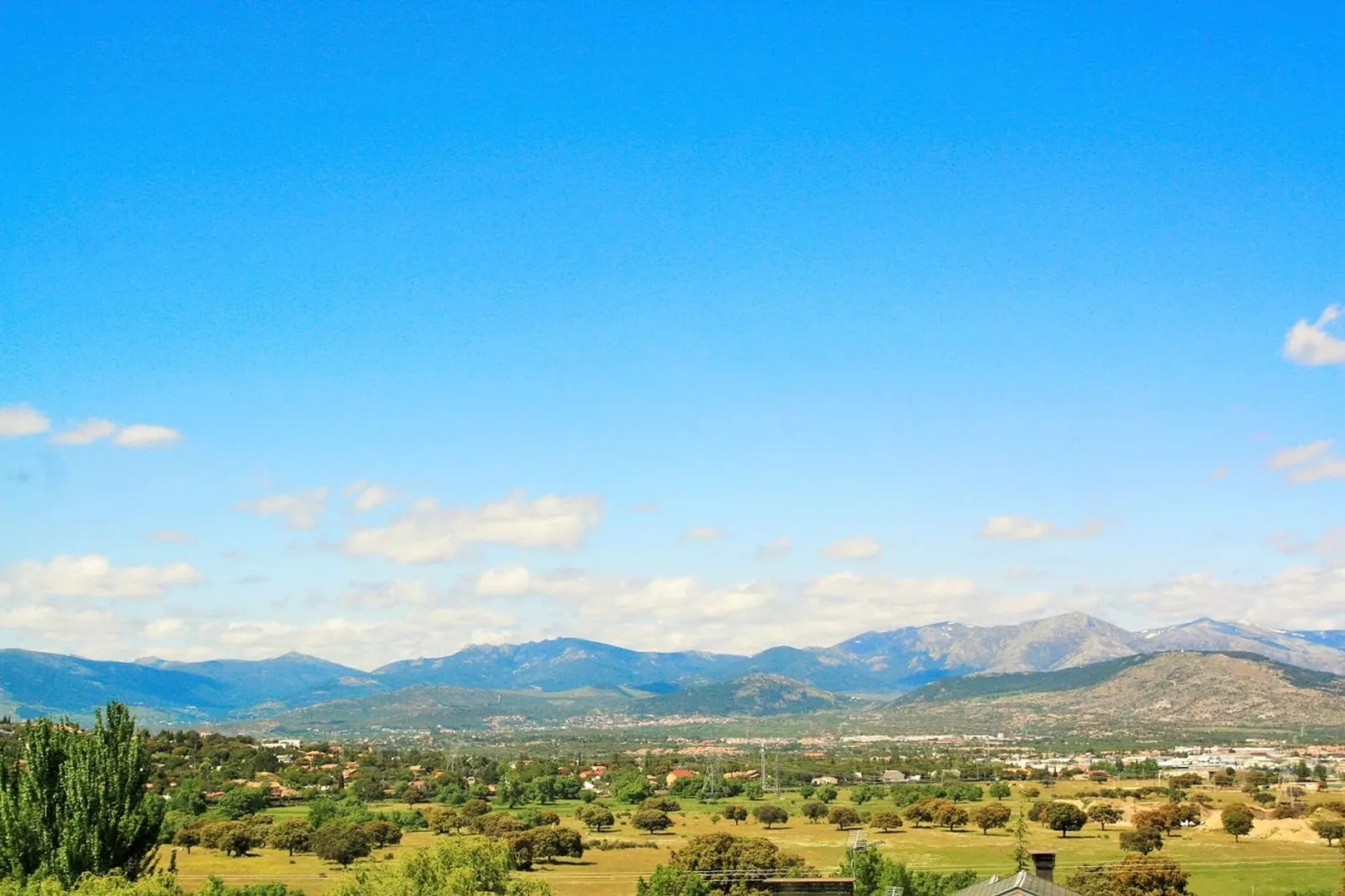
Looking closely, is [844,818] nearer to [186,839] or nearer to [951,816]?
[951,816]

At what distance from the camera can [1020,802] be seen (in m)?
136

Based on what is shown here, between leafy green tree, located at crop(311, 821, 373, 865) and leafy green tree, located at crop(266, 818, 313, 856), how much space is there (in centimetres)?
170

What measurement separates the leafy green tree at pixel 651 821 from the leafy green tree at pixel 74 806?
257ft

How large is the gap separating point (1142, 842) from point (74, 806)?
8319 cm

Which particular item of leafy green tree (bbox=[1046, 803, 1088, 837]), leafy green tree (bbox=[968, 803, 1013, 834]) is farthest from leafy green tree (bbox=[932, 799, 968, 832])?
leafy green tree (bbox=[1046, 803, 1088, 837])

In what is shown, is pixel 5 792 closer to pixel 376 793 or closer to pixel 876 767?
pixel 376 793

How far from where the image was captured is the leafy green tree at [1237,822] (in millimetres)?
109812

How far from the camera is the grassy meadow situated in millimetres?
83062

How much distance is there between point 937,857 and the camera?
310 feet

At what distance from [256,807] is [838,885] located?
87621 millimetres

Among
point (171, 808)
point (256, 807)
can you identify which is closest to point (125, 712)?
point (171, 808)

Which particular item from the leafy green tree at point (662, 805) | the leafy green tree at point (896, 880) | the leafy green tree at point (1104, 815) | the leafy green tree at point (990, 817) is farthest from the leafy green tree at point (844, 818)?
the leafy green tree at point (896, 880)

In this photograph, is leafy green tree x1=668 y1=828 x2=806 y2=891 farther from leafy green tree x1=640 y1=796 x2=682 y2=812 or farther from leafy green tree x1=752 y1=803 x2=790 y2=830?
leafy green tree x1=640 y1=796 x2=682 y2=812

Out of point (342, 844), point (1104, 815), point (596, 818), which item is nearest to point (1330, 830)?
point (1104, 815)
